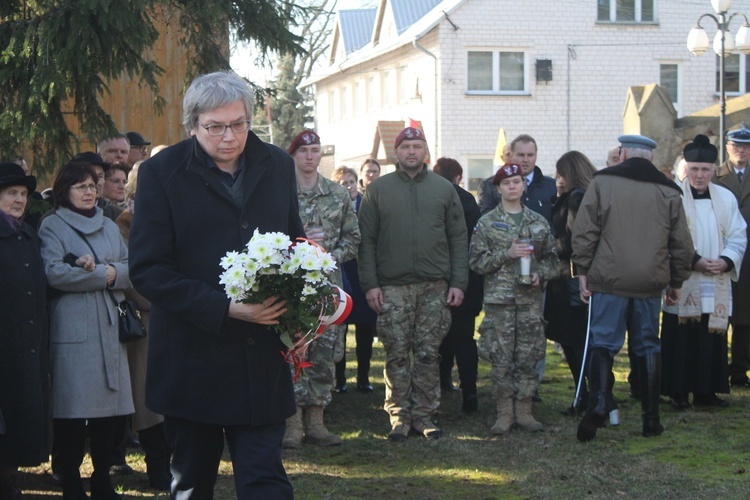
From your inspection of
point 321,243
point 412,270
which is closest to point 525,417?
point 412,270

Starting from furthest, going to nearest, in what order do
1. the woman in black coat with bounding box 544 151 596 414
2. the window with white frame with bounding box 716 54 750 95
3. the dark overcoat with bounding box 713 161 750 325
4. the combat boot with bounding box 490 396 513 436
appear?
the window with white frame with bounding box 716 54 750 95 → the dark overcoat with bounding box 713 161 750 325 → the woman in black coat with bounding box 544 151 596 414 → the combat boot with bounding box 490 396 513 436

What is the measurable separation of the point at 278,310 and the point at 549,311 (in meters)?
5.39

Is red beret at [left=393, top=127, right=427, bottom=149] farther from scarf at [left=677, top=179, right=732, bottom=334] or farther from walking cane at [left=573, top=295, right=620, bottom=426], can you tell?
scarf at [left=677, top=179, right=732, bottom=334]

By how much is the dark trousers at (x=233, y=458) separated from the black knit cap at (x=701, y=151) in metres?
5.57

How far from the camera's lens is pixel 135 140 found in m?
8.89

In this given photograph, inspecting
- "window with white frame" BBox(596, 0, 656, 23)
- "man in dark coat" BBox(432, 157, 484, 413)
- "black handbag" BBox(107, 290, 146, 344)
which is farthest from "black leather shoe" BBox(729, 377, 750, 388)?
"window with white frame" BBox(596, 0, 656, 23)

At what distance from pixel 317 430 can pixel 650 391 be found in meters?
2.52

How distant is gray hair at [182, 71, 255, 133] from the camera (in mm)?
4059

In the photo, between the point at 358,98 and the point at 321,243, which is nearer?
Result: the point at 321,243

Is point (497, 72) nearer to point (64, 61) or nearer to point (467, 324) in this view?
point (467, 324)

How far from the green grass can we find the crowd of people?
21 centimetres

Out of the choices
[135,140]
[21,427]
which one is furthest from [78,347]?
[135,140]

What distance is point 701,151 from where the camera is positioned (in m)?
8.59

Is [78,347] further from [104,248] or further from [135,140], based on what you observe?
[135,140]
